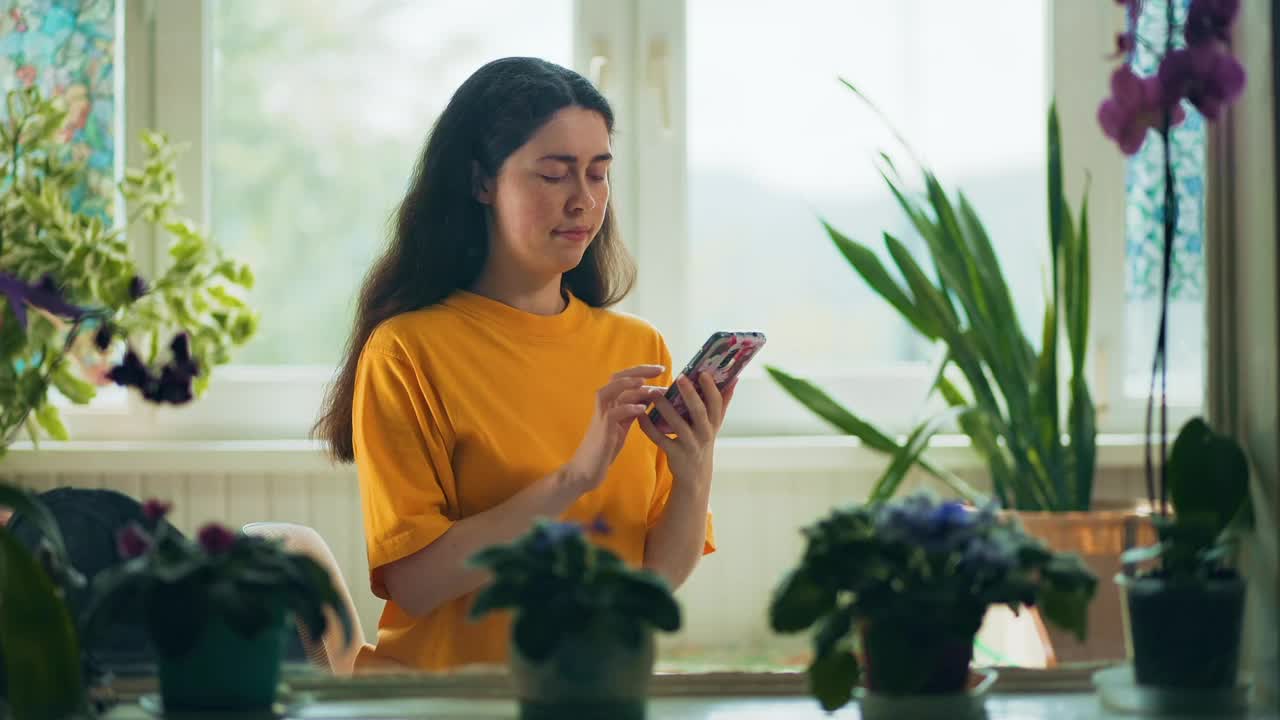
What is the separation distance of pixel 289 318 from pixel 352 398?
124 centimetres

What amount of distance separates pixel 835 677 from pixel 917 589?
0.10 m

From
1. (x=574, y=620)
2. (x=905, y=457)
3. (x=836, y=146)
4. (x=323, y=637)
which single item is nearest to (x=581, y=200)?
(x=323, y=637)

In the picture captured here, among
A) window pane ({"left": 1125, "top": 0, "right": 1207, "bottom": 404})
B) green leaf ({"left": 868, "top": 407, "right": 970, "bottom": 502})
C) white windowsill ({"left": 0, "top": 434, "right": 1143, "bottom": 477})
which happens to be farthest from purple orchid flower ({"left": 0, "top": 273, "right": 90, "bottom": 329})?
window pane ({"left": 1125, "top": 0, "right": 1207, "bottom": 404})

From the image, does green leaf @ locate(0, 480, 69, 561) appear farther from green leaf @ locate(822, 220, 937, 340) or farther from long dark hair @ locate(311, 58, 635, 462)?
green leaf @ locate(822, 220, 937, 340)

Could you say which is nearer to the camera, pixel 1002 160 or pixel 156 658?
pixel 156 658

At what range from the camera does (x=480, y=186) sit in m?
1.79

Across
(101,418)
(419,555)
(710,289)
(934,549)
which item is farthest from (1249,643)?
(101,418)

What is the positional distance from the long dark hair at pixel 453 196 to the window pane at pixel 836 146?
124 cm

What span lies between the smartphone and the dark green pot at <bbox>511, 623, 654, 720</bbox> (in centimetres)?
67

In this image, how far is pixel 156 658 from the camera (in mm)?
916

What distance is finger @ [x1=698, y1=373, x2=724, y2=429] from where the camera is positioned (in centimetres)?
162

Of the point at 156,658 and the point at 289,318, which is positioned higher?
the point at 289,318

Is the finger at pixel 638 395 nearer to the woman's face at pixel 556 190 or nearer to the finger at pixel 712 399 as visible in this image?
the finger at pixel 712 399

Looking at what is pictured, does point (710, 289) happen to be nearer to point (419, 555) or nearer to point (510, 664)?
point (419, 555)
